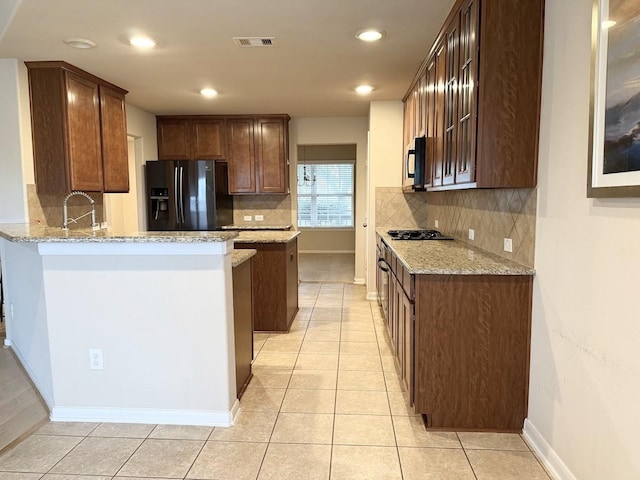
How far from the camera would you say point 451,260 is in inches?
99.3

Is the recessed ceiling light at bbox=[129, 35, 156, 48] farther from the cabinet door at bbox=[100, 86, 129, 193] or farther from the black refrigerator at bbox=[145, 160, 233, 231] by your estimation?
the black refrigerator at bbox=[145, 160, 233, 231]

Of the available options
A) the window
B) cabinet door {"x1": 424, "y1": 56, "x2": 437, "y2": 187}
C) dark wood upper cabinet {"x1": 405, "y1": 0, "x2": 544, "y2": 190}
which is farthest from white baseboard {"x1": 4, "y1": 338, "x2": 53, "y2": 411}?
the window

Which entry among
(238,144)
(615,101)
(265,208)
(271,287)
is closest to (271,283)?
(271,287)

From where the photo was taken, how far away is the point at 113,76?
12.6 ft

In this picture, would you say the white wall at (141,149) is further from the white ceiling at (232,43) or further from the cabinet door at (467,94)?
the cabinet door at (467,94)

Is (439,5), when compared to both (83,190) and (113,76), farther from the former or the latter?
(83,190)

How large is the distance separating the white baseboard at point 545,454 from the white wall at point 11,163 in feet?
12.4

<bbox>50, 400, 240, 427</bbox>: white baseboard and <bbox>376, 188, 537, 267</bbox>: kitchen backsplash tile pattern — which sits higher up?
<bbox>376, 188, 537, 267</bbox>: kitchen backsplash tile pattern

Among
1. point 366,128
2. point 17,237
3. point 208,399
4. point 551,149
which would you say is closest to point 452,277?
point 551,149

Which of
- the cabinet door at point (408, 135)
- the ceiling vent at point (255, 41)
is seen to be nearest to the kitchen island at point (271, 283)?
the cabinet door at point (408, 135)

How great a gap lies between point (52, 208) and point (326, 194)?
673cm

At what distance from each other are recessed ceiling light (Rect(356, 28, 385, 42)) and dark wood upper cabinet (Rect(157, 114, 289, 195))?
2.91 metres

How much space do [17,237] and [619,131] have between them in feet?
9.22

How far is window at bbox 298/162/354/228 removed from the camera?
9820 millimetres
